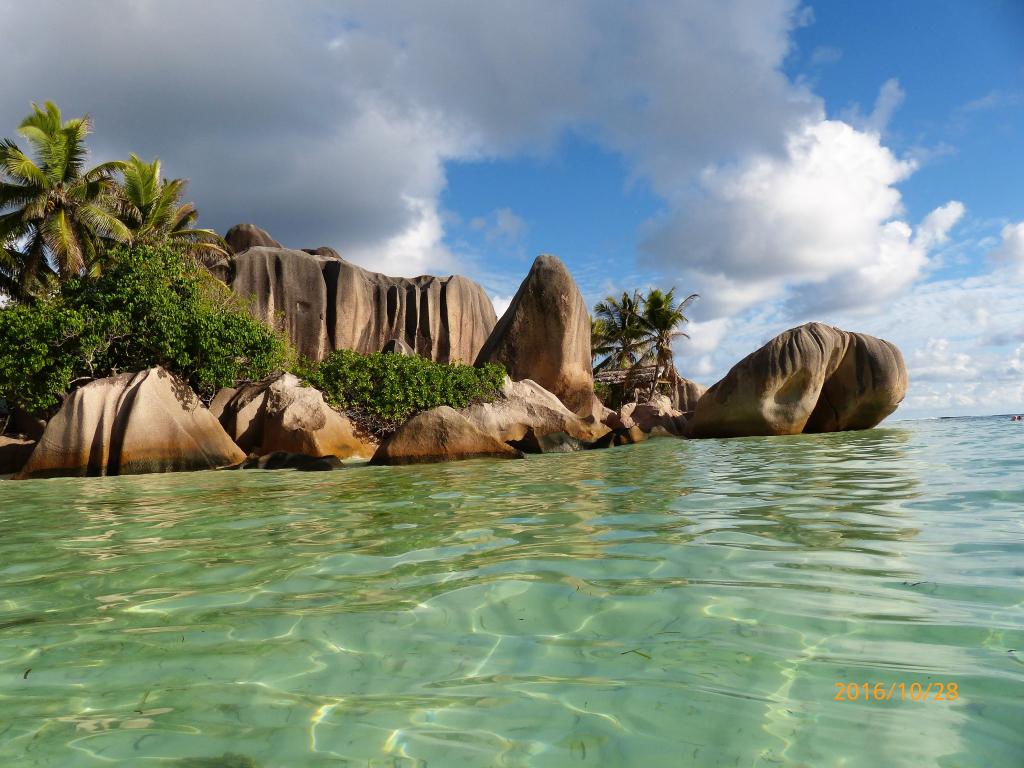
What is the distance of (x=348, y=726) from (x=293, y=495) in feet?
16.5

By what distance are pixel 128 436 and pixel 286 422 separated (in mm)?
2800

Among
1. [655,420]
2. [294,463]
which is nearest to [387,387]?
[294,463]

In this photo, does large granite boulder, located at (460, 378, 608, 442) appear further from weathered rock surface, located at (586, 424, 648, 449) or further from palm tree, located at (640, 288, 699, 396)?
palm tree, located at (640, 288, 699, 396)

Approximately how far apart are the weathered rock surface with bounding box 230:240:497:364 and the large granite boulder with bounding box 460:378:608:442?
8.42 meters

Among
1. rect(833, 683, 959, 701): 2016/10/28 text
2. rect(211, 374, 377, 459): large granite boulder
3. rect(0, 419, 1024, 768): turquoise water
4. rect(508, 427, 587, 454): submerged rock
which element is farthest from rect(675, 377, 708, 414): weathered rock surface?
rect(833, 683, 959, 701): 2016/10/28 text

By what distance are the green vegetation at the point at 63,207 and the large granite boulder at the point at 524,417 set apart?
1028cm

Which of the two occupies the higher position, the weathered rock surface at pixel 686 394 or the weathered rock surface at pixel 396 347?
the weathered rock surface at pixel 396 347

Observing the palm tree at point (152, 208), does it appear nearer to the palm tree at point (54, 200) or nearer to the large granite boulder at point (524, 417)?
the palm tree at point (54, 200)

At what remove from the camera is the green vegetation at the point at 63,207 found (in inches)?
758

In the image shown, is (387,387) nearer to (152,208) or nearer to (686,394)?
(152,208)

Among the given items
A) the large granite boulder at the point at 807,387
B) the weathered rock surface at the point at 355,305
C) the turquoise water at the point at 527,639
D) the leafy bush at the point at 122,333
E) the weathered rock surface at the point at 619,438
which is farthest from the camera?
the weathered rock surface at the point at 355,305

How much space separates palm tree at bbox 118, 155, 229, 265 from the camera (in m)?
21.7

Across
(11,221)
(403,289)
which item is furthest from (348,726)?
(403,289)

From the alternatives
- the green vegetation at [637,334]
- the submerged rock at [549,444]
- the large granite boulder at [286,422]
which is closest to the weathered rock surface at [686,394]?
the green vegetation at [637,334]
